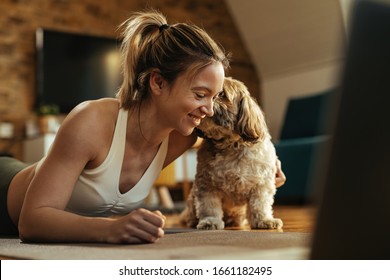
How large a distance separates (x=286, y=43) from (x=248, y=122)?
4.63m

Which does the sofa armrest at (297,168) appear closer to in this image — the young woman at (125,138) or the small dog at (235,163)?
the small dog at (235,163)

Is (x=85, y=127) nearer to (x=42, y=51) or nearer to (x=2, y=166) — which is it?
(x=2, y=166)

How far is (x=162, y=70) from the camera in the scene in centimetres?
146

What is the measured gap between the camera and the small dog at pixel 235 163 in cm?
174

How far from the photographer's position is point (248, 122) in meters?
1.74

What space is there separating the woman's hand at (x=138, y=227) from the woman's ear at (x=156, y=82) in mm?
433

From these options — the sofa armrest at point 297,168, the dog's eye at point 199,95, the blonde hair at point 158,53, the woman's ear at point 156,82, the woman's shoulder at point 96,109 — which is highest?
the blonde hair at point 158,53

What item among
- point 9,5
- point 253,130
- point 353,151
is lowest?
point 253,130

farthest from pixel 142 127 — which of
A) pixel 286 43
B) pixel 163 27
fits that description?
pixel 286 43

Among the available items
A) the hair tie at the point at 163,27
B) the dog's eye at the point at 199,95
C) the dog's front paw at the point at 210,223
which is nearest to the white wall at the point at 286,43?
the dog's front paw at the point at 210,223

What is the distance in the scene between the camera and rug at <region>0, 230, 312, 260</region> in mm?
991

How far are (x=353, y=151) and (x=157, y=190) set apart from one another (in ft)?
15.6

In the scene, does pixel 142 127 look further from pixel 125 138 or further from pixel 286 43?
pixel 286 43
